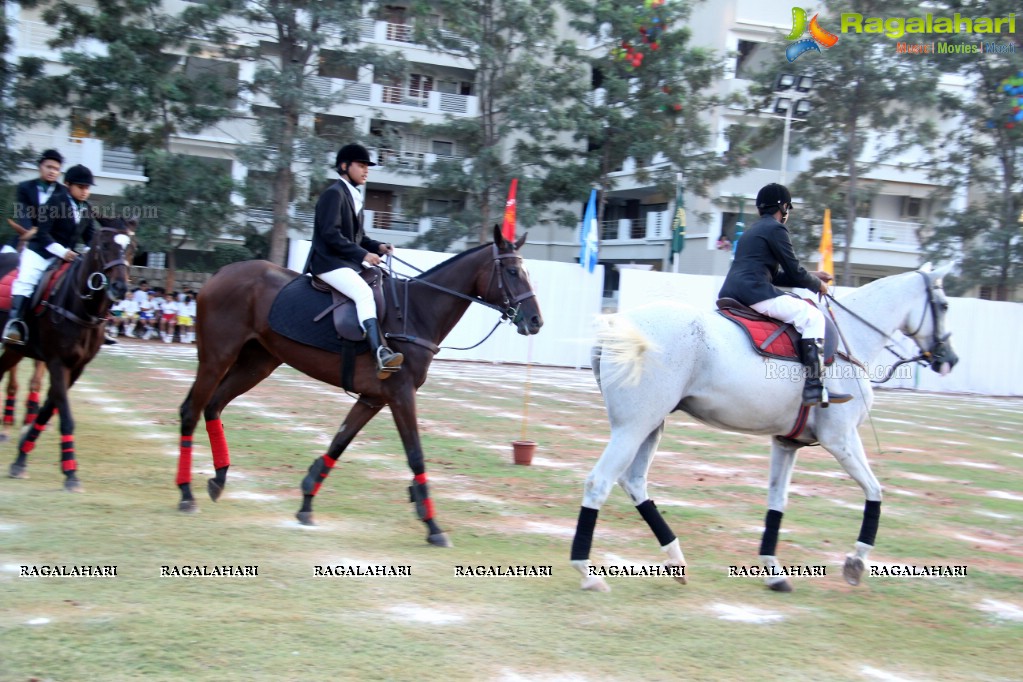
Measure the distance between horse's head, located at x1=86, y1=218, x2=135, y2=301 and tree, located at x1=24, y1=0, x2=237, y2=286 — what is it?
19.2m

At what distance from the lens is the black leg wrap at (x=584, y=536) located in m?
6.36

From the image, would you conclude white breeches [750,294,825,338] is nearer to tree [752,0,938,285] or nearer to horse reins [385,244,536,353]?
horse reins [385,244,536,353]

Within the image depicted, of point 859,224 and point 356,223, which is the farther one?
point 859,224

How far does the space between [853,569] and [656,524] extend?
1.48 meters

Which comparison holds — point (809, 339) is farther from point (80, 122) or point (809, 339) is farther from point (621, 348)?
point (80, 122)

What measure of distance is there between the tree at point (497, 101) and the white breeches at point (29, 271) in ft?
72.7

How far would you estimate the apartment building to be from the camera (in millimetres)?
34906

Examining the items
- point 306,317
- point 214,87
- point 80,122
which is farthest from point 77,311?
point 80,122

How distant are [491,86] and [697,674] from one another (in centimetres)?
2825

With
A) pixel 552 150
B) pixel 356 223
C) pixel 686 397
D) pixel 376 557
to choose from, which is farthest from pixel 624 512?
pixel 552 150

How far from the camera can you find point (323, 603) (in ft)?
18.4

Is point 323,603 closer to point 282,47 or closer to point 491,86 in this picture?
point 282,47

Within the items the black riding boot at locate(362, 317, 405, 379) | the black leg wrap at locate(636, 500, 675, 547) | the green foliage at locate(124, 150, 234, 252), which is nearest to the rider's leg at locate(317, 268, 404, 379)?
the black riding boot at locate(362, 317, 405, 379)

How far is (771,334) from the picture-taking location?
6.92 metres
